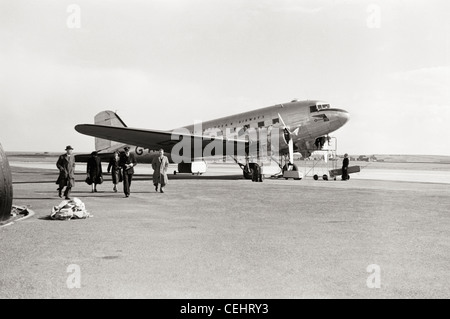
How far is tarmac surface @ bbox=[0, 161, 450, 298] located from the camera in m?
5.21

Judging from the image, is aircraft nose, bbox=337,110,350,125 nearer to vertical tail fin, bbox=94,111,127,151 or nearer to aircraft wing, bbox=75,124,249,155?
aircraft wing, bbox=75,124,249,155

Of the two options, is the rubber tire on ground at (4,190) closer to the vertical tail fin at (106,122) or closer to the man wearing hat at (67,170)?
the man wearing hat at (67,170)

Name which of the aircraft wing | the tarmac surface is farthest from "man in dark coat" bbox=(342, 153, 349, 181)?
the tarmac surface

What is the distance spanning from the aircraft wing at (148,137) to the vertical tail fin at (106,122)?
21.5 feet

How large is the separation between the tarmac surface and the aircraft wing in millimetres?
11758

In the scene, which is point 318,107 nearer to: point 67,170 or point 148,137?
point 148,137

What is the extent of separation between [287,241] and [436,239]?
288cm

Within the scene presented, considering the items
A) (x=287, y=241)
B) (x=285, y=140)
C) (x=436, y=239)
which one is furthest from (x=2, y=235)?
(x=285, y=140)

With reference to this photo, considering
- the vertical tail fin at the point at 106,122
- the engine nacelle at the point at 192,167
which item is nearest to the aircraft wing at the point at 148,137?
the engine nacelle at the point at 192,167

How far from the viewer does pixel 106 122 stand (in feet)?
111

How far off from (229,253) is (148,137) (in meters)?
19.7

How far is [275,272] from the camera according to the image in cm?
596

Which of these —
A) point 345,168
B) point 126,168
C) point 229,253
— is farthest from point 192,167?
point 229,253

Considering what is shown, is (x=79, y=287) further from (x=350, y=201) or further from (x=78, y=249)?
(x=350, y=201)
